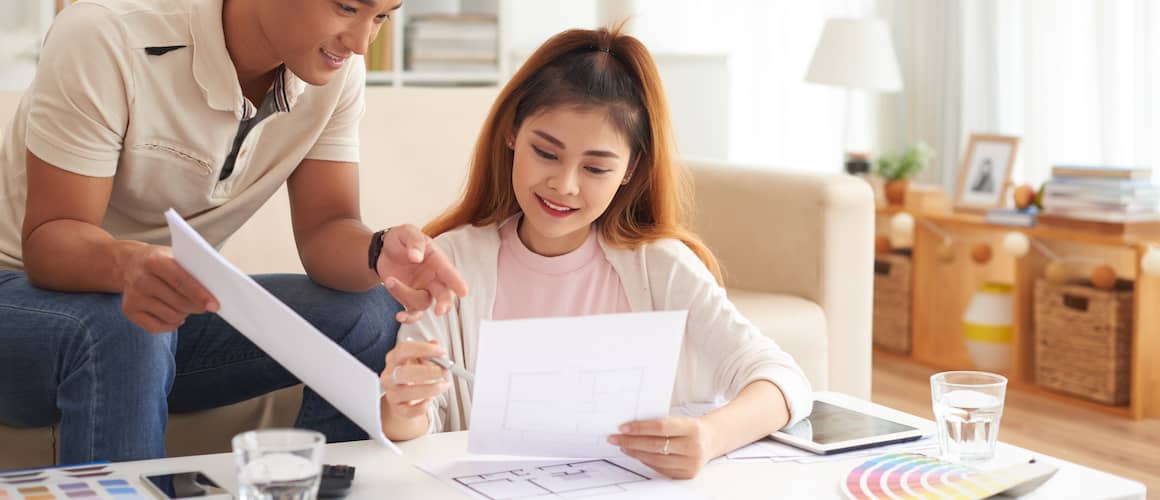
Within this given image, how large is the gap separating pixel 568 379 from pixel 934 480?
35 centimetres

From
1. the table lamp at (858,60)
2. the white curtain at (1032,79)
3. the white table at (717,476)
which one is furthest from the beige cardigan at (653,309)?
the white curtain at (1032,79)

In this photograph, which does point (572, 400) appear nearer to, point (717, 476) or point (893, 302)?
point (717, 476)

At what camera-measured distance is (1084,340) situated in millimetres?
3148

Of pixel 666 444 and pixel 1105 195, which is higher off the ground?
pixel 1105 195

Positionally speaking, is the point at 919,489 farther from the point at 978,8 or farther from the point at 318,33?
the point at 978,8

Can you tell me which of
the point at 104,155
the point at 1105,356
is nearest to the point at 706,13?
the point at 1105,356

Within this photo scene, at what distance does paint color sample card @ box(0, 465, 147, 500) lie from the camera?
1.06 m

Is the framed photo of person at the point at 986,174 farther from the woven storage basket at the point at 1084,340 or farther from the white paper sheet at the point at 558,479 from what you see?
the white paper sheet at the point at 558,479

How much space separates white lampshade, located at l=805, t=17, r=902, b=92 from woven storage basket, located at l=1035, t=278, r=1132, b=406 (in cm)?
89

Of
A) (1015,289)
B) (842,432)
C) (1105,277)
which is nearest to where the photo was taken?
(842,432)

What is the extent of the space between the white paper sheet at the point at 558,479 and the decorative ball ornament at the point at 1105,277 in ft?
7.29

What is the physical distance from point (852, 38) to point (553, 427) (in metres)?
2.98

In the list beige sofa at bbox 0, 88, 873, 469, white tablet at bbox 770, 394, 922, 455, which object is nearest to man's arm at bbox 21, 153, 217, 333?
white tablet at bbox 770, 394, 922, 455

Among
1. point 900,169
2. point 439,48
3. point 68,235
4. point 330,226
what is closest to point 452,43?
point 439,48
